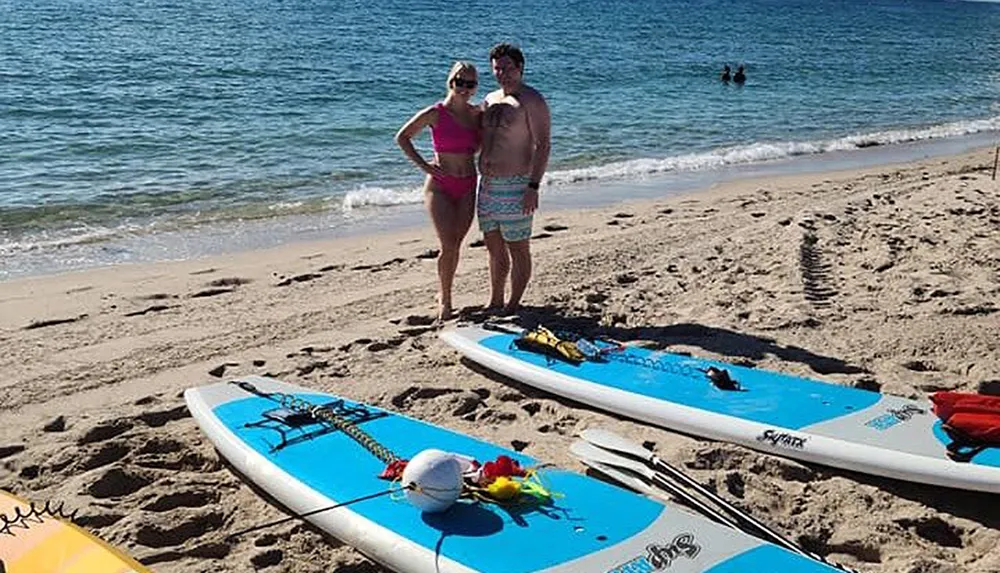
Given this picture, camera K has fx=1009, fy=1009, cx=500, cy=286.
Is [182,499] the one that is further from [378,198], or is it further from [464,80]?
[378,198]

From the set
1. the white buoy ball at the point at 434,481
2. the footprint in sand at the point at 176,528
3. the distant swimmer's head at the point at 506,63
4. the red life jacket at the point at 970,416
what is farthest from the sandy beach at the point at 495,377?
the distant swimmer's head at the point at 506,63

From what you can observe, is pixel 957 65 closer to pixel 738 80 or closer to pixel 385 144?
pixel 738 80

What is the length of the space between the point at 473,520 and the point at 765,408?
1858 millimetres

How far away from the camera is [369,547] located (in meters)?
3.61

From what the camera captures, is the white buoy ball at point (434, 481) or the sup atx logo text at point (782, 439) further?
the sup atx logo text at point (782, 439)

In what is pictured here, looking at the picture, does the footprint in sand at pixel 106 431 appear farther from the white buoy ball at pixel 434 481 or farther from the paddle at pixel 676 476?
the paddle at pixel 676 476

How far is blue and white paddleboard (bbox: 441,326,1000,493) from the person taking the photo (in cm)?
422

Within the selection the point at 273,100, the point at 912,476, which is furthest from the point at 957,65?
the point at 912,476

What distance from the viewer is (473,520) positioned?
11.8ft

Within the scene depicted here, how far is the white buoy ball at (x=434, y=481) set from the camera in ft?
11.8

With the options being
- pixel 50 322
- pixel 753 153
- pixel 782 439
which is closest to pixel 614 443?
pixel 782 439

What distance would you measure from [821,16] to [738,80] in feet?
170

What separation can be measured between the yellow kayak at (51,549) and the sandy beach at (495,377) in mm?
403

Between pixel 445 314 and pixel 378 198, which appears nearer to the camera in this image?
pixel 445 314
